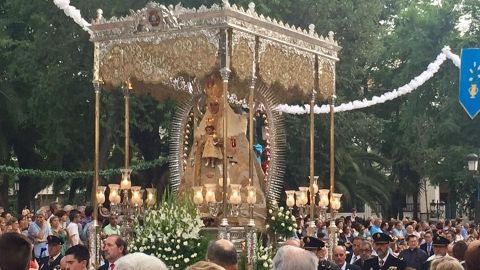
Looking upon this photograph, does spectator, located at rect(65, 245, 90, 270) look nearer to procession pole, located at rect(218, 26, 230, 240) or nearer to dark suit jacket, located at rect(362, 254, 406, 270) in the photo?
dark suit jacket, located at rect(362, 254, 406, 270)

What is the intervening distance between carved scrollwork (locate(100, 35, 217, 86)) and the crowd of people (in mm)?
2850

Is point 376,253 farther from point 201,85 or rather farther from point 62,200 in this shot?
point 62,200

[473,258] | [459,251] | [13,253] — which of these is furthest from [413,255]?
[13,253]

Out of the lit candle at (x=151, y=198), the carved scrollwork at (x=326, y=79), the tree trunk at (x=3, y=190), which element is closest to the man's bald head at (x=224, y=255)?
the lit candle at (x=151, y=198)

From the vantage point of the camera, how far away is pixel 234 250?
7715 millimetres

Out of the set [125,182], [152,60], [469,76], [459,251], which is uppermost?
[469,76]

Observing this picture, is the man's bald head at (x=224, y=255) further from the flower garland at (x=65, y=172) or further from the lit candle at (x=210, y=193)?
the flower garland at (x=65, y=172)

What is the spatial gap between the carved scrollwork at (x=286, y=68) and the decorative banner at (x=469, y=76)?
7927 mm

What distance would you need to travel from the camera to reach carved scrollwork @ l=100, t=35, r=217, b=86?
55.4 feet

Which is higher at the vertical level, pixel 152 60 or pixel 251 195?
pixel 152 60

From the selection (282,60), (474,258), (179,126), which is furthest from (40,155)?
(474,258)

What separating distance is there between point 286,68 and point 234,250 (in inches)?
426

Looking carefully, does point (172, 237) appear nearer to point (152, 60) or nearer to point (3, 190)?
point (152, 60)

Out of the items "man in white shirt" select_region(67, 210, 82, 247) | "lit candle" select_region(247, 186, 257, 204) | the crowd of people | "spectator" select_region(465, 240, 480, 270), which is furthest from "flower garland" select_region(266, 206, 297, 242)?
"spectator" select_region(465, 240, 480, 270)
